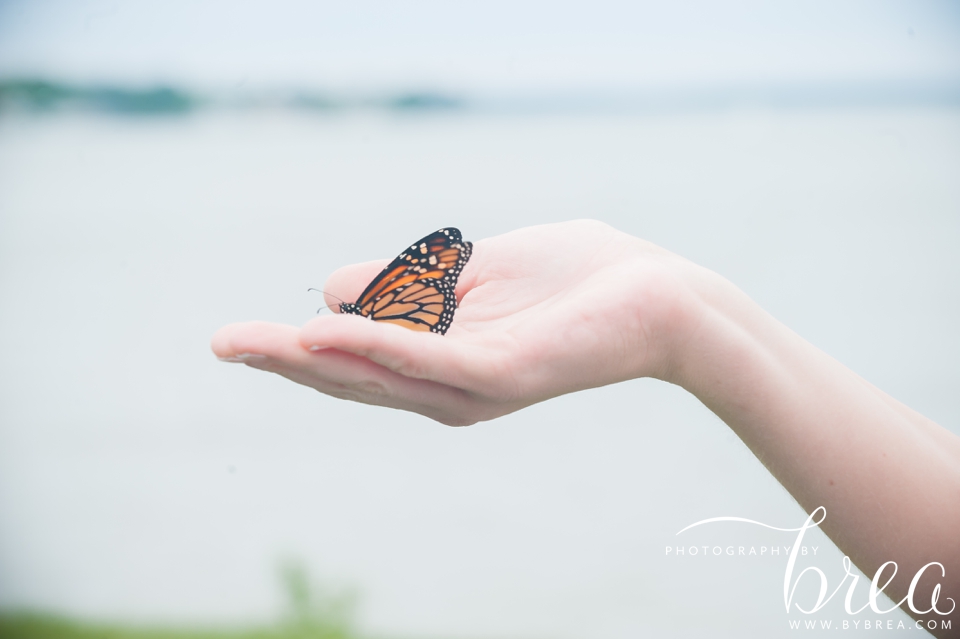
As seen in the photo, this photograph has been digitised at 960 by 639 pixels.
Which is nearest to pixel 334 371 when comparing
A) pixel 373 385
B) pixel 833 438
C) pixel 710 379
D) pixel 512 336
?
pixel 373 385

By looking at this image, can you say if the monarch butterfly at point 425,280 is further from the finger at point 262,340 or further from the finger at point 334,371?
the finger at point 262,340

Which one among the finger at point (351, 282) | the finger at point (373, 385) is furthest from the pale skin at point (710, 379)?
the finger at point (351, 282)

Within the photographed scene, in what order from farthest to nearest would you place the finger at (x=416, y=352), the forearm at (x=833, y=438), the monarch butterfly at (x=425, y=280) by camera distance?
the monarch butterfly at (x=425, y=280)
the forearm at (x=833, y=438)
the finger at (x=416, y=352)

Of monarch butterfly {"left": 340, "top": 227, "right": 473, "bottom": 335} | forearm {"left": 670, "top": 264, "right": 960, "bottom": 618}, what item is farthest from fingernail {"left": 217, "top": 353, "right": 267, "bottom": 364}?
forearm {"left": 670, "top": 264, "right": 960, "bottom": 618}

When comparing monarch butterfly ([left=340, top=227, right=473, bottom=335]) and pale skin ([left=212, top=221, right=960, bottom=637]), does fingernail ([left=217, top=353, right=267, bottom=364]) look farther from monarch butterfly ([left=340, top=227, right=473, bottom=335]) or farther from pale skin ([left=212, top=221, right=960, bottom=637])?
monarch butterfly ([left=340, top=227, right=473, bottom=335])

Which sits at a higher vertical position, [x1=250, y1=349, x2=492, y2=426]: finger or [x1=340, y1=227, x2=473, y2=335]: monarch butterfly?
[x1=340, y1=227, x2=473, y2=335]: monarch butterfly
